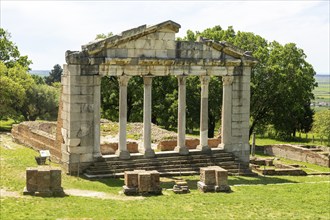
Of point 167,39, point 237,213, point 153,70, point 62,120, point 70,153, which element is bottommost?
point 237,213

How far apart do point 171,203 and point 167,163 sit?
8.35 m

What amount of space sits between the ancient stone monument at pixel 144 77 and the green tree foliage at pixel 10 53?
33.8m

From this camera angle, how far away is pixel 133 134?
41.9 m

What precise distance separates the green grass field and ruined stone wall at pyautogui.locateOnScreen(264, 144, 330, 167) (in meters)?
13.8

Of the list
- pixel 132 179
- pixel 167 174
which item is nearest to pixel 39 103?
pixel 167 174

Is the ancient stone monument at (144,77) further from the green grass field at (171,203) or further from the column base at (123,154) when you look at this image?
the green grass field at (171,203)

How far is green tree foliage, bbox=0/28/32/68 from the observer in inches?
2368

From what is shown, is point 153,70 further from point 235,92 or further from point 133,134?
point 133,134

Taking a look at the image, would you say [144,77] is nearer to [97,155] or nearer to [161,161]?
[161,161]

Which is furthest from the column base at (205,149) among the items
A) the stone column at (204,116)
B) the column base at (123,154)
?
the column base at (123,154)

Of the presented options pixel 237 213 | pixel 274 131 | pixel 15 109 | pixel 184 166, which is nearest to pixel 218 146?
pixel 184 166

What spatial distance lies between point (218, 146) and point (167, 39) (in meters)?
7.77

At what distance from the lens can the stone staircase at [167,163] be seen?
28234mm

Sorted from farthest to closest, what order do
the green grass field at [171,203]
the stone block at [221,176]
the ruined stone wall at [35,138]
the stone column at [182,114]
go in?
1. the ruined stone wall at [35,138]
2. the stone column at [182,114]
3. the stone block at [221,176]
4. the green grass field at [171,203]
